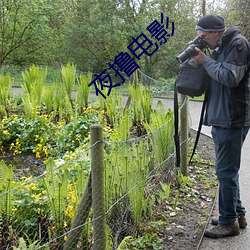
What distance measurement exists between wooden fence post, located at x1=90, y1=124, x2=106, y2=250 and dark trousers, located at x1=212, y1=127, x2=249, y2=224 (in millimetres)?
1105

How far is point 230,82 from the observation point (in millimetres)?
2734

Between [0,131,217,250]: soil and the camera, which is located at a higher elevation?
the camera

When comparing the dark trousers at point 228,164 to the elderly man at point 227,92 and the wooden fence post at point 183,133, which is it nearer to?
the elderly man at point 227,92

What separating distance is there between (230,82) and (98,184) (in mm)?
1192

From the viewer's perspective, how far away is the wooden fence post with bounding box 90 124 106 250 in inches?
89.7

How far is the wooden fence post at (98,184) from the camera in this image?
7.48 feet

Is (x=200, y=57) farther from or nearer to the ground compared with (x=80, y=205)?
farther from the ground

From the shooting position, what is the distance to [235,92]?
286cm

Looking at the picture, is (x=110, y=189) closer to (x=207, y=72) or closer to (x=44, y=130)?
(x=207, y=72)

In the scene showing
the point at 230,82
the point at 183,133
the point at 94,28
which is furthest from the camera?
the point at 94,28

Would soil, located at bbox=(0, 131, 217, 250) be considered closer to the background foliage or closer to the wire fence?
the wire fence

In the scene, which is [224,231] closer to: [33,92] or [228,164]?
[228,164]

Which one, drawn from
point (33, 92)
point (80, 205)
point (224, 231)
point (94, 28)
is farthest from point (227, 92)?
point (94, 28)

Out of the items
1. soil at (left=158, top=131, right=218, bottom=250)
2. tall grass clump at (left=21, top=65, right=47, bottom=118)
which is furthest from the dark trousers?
tall grass clump at (left=21, top=65, right=47, bottom=118)
